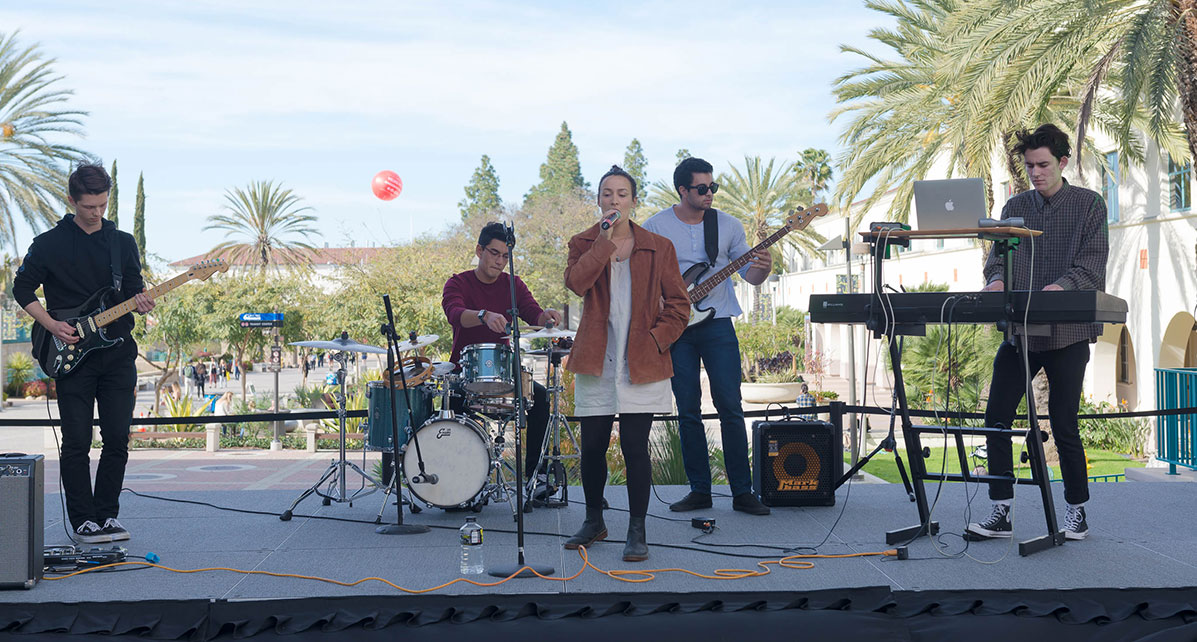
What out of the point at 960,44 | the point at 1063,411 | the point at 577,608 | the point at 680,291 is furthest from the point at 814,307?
the point at 960,44

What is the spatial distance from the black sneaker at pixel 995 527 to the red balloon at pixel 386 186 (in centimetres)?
3174

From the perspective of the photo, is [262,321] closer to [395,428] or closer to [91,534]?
[395,428]

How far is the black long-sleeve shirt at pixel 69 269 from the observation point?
5.16 meters

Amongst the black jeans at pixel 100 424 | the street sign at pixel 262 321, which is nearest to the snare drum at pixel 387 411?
the black jeans at pixel 100 424

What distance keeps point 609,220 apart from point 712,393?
1.86 metres

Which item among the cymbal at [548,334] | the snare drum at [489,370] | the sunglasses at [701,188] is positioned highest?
the sunglasses at [701,188]

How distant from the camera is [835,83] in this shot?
67.1 feet

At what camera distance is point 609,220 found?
4.45 metres

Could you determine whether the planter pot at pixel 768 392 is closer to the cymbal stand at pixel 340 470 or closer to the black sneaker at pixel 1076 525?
the cymbal stand at pixel 340 470

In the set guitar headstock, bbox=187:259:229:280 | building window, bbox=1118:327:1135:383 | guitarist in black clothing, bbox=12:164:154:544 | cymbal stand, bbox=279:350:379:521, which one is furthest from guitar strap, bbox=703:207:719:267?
building window, bbox=1118:327:1135:383

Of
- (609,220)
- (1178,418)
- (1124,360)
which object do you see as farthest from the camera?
(1124,360)

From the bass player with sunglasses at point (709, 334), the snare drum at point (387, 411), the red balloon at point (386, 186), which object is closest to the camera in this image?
the bass player with sunglasses at point (709, 334)

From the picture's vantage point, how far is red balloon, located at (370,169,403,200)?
35.1m

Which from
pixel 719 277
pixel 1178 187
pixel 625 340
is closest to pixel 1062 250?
pixel 719 277
